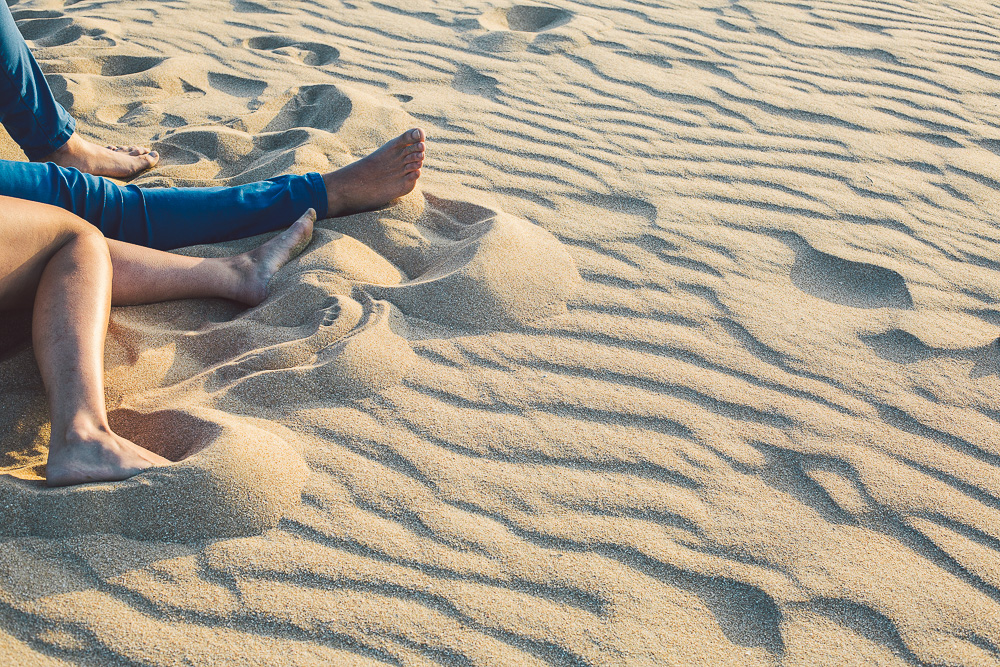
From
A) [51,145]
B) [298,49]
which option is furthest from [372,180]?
[298,49]

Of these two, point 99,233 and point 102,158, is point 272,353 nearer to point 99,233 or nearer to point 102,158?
point 99,233

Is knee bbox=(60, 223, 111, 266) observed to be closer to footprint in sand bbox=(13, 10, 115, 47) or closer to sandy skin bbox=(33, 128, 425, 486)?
sandy skin bbox=(33, 128, 425, 486)

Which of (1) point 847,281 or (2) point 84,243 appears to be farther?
(1) point 847,281

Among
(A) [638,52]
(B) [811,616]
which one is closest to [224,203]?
(B) [811,616]

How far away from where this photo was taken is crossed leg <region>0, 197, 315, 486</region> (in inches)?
60.7

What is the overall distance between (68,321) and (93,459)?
0.35 metres

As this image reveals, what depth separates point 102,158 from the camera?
271 cm

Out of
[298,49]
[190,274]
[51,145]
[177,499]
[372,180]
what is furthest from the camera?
[298,49]

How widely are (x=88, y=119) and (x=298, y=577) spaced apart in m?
2.42

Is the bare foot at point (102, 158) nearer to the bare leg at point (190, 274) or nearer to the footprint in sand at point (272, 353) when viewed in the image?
the footprint in sand at point (272, 353)

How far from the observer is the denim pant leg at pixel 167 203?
6.74 feet

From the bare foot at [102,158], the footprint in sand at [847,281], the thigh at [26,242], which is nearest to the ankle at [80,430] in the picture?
the thigh at [26,242]

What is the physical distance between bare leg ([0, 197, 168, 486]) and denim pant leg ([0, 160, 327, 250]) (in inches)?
10.0

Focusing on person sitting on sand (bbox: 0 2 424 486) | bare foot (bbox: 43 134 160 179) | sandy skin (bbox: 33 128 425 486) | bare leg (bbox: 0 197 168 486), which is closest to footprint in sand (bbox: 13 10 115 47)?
bare foot (bbox: 43 134 160 179)
